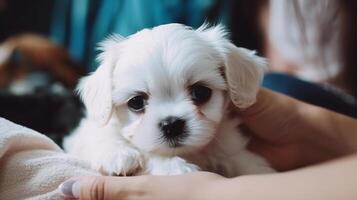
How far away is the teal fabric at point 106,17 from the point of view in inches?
121

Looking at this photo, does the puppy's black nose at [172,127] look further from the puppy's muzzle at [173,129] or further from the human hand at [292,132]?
the human hand at [292,132]

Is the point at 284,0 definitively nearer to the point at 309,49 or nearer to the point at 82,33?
the point at 309,49

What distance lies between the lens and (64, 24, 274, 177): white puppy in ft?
4.39

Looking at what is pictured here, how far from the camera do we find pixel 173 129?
4.30 feet

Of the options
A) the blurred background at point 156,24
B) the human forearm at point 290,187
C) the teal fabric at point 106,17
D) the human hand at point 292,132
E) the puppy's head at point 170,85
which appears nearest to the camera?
the human forearm at point 290,187

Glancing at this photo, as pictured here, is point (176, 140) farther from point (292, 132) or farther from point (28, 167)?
point (292, 132)

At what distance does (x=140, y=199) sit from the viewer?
1.28m

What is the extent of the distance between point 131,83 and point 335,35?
6.42 feet

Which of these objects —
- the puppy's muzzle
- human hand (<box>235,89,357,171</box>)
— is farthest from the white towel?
human hand (<box>235,89,357,171</box>)

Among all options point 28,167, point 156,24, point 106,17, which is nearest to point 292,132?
point 28,167

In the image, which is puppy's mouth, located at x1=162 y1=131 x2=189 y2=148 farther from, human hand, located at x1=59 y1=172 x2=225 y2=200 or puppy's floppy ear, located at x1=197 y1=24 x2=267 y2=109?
puppy's floppy ear, located at x1=197 y1=24 x2=267 y2=109

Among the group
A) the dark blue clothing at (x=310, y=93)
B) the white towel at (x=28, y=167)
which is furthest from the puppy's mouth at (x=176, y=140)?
the dark blue clothing at (x=310, y=93)

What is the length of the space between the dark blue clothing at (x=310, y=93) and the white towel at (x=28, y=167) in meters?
1.37

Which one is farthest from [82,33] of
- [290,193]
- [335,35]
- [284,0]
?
[290,193]
